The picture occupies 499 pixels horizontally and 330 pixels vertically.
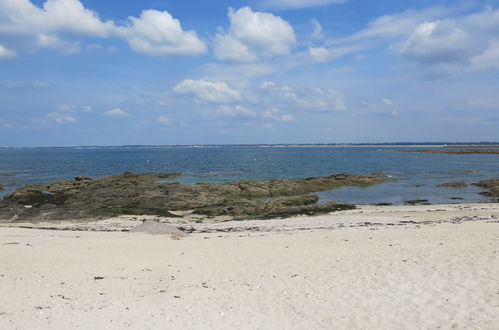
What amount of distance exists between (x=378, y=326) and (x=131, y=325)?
5130 mm

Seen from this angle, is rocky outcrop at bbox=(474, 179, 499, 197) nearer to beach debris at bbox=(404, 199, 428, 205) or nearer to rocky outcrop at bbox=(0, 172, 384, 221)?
beach debris at bbox=(404, 199, 428, 205)

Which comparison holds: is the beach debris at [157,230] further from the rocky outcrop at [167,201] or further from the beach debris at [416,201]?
the beach debris at [416,201]

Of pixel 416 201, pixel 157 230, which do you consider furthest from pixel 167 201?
pixel 416 201

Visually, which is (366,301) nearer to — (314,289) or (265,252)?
(314,289)

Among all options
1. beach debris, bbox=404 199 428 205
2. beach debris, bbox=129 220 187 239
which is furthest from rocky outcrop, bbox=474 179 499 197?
beach debris, bbox=129 220 187 239

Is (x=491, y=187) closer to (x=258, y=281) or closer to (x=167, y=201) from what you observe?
(x=167, y=201)

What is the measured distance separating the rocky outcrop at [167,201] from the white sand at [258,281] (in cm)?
950

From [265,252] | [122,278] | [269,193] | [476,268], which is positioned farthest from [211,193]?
[476,268]

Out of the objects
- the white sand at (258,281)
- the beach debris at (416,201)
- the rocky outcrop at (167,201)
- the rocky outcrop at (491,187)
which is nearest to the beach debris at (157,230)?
the white sand at (258,281)

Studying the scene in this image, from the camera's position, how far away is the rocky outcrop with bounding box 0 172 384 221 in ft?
87.7

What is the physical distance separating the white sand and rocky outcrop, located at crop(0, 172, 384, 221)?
9500 millimetres

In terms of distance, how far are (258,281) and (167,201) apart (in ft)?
69.7

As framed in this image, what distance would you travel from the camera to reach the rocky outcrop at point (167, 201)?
87.7 feet

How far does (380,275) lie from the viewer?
10.9 meters
